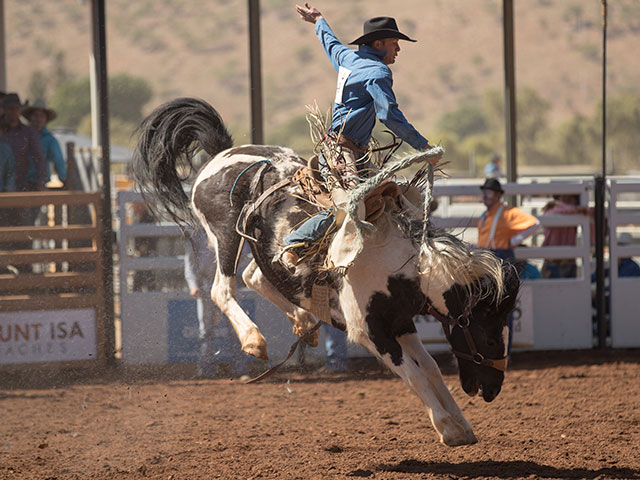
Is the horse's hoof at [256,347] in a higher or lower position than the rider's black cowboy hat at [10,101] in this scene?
lower

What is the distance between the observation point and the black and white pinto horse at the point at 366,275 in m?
4.49

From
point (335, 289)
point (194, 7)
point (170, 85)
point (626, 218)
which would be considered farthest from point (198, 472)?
point (194, 7)

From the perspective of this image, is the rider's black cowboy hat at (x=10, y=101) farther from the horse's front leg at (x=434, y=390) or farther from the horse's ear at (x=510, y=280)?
the horse's ear at (x=510, y=280)

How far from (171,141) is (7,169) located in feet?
9.18

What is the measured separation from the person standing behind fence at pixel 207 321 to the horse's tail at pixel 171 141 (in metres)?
1.54

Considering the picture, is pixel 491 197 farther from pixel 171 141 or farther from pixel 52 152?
pixel 52 152

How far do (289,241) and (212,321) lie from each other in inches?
112

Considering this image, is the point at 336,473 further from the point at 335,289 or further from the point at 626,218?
the point at 626,218

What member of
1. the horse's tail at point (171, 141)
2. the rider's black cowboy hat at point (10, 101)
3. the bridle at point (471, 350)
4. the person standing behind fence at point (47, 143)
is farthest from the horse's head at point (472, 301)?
the person standing behind fence at point (47, 143)

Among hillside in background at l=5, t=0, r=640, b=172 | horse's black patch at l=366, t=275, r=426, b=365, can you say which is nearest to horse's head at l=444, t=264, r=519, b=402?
horse's black patch at l=366, t=275, r=426, b=365

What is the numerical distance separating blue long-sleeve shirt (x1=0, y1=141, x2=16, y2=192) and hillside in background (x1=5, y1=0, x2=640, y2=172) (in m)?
54.6

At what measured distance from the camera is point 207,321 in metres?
7.38

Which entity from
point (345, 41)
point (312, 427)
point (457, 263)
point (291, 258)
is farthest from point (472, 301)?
point (345, 41)

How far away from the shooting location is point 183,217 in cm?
570
